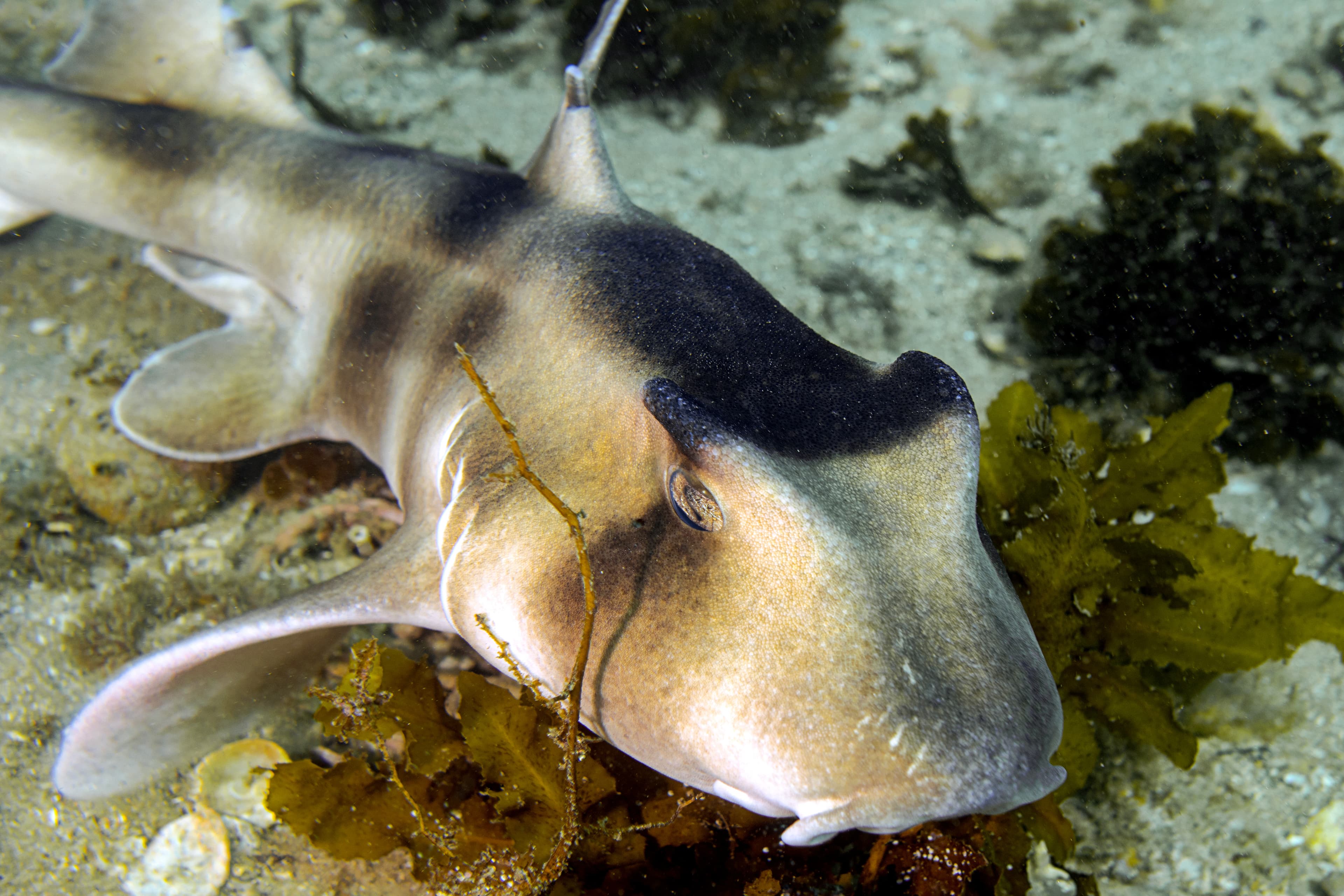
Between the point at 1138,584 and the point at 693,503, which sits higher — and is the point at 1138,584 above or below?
below

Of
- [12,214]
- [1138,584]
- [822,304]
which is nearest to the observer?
[1138,584]

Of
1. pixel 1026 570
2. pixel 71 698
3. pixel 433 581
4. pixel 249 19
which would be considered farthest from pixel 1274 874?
pixel 249 19

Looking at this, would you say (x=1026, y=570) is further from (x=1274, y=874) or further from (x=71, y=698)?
(x=71, y=698)

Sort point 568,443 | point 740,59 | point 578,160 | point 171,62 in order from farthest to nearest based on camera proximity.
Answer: point 740,59 → point 171,62 → point 578,160 → point 568,443

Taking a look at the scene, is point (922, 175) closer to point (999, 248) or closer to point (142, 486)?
point (999, 248)

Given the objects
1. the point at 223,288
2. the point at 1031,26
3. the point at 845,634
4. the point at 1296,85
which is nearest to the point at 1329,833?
the point at 845,634

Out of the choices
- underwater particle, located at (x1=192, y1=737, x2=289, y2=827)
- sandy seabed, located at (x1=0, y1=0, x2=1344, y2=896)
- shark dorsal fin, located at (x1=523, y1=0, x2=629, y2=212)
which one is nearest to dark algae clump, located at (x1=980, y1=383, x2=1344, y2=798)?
sandy seabed, located at (x1=0, y1=0, x2=1344, y2=896)
